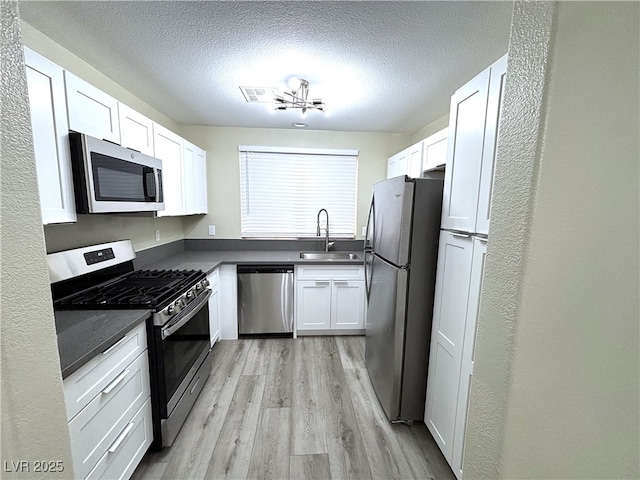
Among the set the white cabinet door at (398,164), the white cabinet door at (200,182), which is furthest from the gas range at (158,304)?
the white cabinet door at (398,164)

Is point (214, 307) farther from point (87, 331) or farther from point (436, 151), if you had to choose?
point (436, 151)

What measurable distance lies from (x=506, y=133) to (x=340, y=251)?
9.53ft

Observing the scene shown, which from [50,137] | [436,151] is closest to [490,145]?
[436,151]

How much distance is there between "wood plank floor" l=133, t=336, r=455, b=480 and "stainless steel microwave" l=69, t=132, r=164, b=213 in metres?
1.51

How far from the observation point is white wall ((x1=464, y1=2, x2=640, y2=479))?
519mm

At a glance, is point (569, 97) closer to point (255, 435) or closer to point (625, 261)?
point (625, 261)

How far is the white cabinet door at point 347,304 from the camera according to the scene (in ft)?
9.92

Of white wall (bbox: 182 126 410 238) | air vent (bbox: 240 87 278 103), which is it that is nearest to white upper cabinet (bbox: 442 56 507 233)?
air vent (bbox: 240 87 278 103)

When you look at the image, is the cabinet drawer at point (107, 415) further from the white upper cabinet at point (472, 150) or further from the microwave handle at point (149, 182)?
the white upper cabinet at point (472, 150)

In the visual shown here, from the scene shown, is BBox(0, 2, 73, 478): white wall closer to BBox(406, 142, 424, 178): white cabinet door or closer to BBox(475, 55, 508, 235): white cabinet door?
BBox(475, 55, 508, 235): white cabinet door

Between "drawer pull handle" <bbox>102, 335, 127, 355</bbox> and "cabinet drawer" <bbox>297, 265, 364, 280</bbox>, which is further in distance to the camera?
"cabinet drawer" <bbox>297, 265, 364, 280</bbox>

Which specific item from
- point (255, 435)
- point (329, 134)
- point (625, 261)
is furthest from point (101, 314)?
point (329, 134)

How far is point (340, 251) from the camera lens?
11.5 feet

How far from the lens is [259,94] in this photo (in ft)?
7.28
